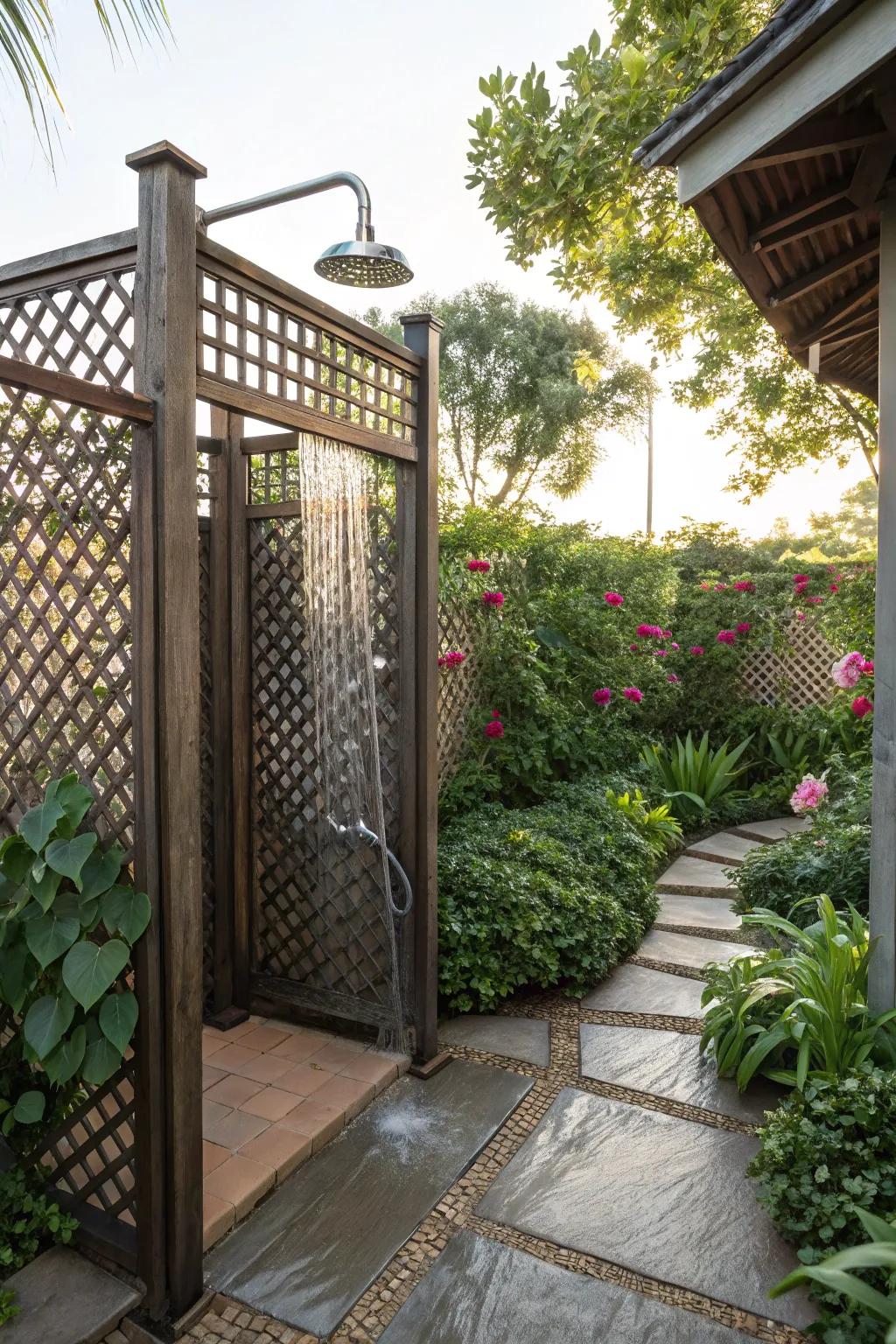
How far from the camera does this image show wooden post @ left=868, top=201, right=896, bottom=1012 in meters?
2.18

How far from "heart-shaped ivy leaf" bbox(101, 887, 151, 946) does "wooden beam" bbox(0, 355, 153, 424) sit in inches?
39.4

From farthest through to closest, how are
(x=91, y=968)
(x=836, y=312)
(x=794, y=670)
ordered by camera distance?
(x=794, y=670) < (x=836, y=312) < (x=91, y=968)

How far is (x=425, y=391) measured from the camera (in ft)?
8.96

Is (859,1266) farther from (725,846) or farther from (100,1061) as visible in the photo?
(725,846)

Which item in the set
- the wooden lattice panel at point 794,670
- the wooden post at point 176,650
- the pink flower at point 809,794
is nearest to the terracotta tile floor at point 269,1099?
the wooden post at point 176,650

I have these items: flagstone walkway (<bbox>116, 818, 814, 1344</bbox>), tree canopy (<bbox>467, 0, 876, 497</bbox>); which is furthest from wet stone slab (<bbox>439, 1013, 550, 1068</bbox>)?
tree canopy (<bbox>467, 0, 876, 497</bbox>)

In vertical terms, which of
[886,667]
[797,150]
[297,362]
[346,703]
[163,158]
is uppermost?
[797,150]

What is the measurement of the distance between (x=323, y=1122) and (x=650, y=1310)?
1028mm

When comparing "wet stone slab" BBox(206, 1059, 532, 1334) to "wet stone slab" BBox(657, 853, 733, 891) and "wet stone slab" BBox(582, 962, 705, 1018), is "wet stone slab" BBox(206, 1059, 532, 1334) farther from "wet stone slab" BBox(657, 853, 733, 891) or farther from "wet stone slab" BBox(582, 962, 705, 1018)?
"wet stone slab" BBox(657, 853, 733, 891)

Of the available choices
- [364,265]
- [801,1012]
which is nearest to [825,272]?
[364,265]

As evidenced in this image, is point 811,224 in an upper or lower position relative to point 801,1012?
upper

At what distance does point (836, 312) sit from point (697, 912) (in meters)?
2.82

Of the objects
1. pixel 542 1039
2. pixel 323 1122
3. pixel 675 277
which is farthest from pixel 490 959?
pixel 675 277

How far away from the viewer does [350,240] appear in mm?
2100
